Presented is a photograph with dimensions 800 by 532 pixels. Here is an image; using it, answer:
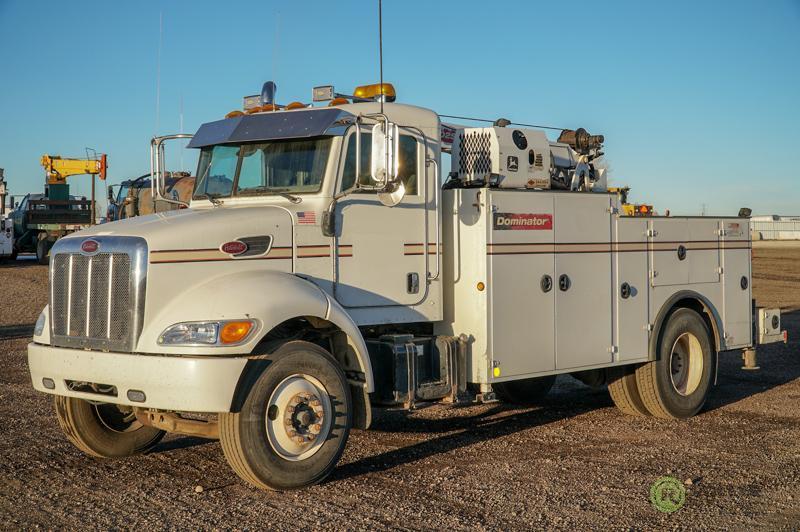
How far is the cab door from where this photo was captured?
7.54 metres

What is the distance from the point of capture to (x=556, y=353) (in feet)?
29.0

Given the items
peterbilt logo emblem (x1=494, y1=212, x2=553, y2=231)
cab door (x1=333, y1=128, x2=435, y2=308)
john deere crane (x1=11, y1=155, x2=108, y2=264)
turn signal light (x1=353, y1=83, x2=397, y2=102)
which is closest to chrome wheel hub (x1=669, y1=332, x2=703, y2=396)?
peterbilt logo emblem (x1=494, y1=212, x2=553, y2=231)

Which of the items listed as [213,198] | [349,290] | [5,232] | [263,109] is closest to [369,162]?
[349,290]

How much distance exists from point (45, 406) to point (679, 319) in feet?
22.7

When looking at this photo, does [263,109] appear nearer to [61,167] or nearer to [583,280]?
[583,280]

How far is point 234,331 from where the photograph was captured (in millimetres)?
6398

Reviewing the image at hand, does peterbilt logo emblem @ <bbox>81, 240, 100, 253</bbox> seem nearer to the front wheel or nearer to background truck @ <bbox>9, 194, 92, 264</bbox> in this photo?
the front wheel

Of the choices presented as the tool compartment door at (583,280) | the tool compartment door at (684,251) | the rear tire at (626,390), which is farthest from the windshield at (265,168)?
the rear tire at (626,390)

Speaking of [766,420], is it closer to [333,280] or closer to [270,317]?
[333,280]

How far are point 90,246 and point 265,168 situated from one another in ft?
5.20

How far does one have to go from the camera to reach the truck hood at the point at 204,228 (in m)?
6.73

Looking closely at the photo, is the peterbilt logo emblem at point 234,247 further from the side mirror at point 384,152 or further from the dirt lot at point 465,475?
the dirt lot at point 465,475

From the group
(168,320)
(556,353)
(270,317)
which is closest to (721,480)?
(556,353)

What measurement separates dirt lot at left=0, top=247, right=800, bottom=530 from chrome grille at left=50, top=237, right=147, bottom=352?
1115mm
